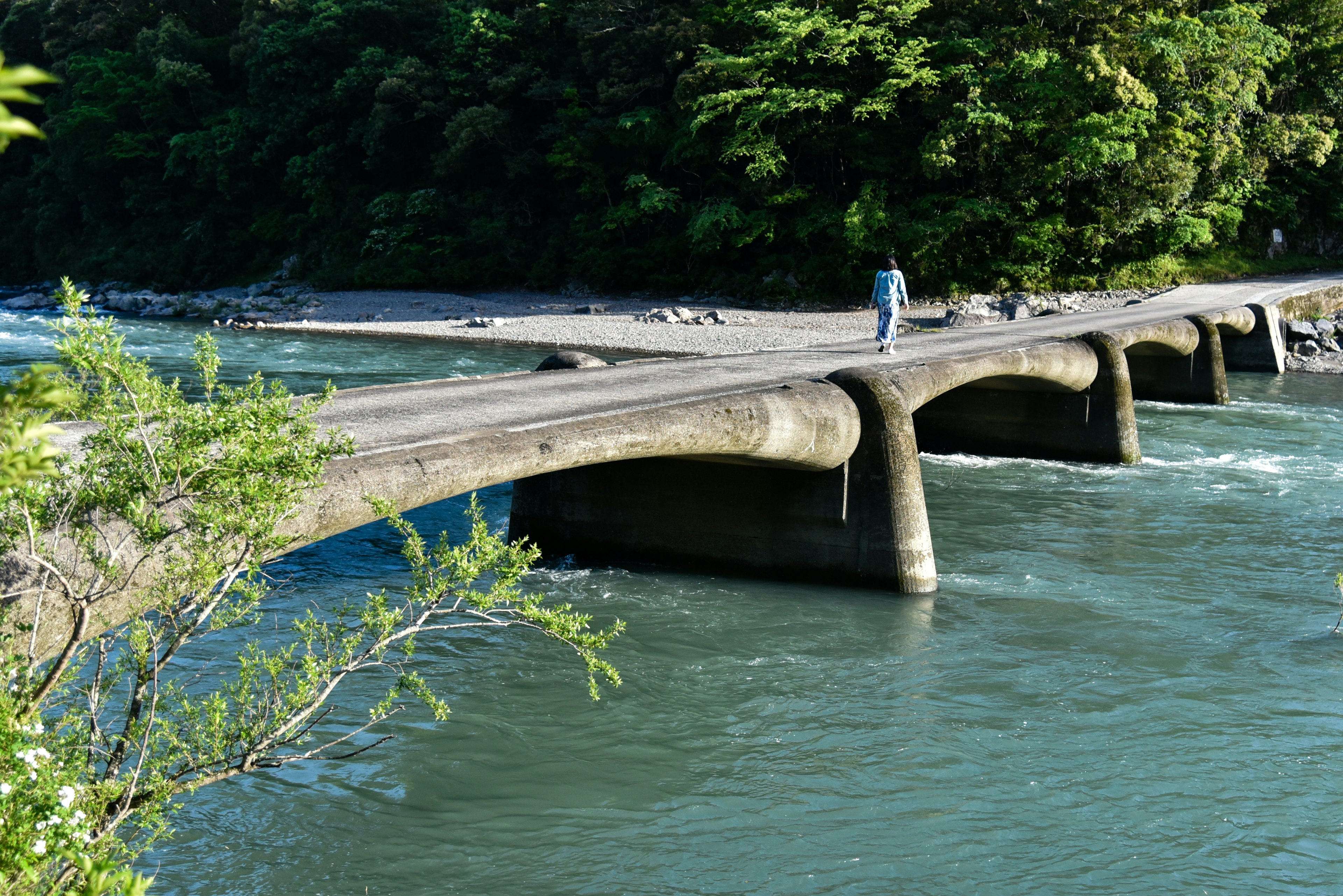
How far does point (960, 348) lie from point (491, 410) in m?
8.05

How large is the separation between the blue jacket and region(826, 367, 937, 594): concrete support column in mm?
4205

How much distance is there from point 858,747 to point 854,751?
48 mm

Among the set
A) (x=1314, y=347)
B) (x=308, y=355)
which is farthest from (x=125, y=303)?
(x=1314, y=347)

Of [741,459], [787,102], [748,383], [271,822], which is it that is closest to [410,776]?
[271,822]

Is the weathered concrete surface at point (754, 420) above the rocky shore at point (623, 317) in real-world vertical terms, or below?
below

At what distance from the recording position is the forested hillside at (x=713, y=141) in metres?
32.1

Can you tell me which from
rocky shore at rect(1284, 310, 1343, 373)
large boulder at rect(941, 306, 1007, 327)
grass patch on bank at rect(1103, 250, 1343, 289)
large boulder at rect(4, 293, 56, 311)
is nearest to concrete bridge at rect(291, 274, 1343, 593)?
large boulder at rect(941, 306, 1007, 327)

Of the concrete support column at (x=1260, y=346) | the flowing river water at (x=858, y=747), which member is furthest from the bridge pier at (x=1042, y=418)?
the concrete support column at (x=1260, y=346)

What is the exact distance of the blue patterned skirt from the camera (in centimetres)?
1320

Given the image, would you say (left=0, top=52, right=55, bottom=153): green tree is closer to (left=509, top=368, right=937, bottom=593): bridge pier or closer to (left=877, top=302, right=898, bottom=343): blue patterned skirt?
(left=509, top=368, right=937, bottom=593): bridge pier

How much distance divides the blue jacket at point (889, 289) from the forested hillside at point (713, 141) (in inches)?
751

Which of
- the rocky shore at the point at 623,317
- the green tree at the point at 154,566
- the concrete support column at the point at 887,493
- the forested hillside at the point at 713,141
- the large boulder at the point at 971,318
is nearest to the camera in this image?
the green tree at the point at 154,566

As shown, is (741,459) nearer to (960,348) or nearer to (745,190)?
(960,348)

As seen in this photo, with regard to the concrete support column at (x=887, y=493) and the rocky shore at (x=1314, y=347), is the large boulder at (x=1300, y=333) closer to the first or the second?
the rocky shore at (x=1314, y=347)
